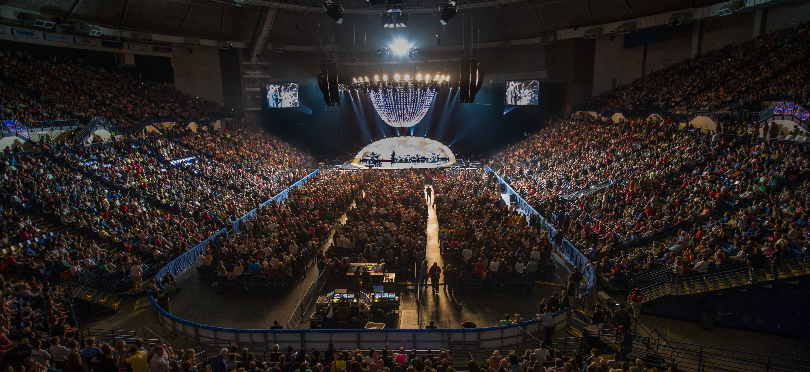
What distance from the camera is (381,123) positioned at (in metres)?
38.3

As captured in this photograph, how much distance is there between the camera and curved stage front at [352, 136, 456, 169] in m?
35.2

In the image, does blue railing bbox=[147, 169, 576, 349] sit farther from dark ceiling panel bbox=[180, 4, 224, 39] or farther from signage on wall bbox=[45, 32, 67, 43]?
dark ceiling panel bbox=[180, 4, 224, 39]

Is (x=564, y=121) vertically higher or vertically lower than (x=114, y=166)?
higher

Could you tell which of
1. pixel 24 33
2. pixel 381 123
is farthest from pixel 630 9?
pixel 24 33

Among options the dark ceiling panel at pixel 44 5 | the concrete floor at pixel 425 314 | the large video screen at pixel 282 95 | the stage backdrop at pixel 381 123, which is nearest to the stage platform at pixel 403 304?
the concrete floor at pixel 425 314

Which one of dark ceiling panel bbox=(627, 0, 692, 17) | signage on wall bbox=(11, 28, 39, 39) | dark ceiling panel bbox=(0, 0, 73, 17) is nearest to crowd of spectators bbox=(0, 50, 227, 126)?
signage on wall bbox=(11, 28, 39, 39)

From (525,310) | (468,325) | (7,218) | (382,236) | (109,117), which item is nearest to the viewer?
(468,325)

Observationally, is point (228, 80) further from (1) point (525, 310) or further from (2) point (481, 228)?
(1) point (525, 310)

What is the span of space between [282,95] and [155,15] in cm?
1047

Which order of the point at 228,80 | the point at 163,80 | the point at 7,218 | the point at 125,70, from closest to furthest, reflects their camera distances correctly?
the point at 7,218, the point at 125,70, the point at 163,80, the point at 228,80

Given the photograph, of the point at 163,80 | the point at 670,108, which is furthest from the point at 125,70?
the point at 670,108

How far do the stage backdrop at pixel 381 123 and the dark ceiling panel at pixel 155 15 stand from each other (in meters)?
9.95

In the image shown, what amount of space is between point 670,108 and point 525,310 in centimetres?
1640

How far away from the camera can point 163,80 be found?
31.2 meters
